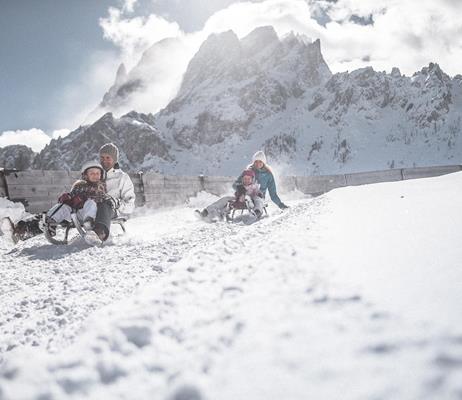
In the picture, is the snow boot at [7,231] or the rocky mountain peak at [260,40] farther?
the rocky mountain peak at [260,40]

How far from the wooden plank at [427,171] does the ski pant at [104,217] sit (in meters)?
23.3

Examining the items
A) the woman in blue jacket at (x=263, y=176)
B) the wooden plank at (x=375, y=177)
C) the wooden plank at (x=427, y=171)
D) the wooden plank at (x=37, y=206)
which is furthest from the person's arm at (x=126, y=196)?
the wooden plank at (x=427, y=171)

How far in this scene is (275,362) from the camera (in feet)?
3.05

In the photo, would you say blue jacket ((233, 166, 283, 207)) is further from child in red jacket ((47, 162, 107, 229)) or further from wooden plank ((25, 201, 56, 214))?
wooden plank ((25, 201, 56, 214))

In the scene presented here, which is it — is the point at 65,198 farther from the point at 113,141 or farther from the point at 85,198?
the point at 113,141

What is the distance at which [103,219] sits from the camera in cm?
440

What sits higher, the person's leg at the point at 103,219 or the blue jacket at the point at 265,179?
the blue jacket at the point at 265,179

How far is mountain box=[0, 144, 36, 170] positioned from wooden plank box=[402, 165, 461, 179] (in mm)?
122134

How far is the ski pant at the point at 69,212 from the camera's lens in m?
4.45

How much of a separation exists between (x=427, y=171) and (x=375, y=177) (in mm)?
3468

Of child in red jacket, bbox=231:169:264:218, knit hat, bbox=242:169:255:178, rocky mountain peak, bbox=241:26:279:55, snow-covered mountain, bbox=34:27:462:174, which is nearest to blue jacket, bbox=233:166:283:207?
knit hat, bbox=242:169:255:178

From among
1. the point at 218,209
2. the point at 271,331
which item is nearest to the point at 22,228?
the point at 218,209

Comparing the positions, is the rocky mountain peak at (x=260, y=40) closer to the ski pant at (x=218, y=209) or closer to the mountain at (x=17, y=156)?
the mountain at (x=17, y=156)

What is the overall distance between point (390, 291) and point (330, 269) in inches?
13.5
